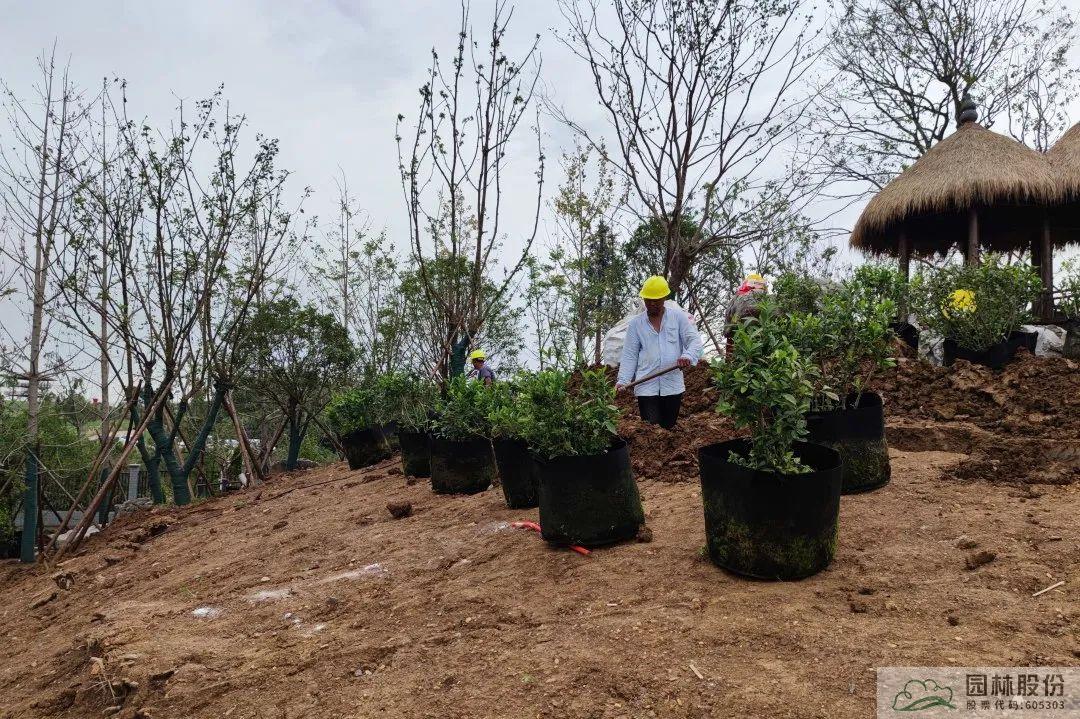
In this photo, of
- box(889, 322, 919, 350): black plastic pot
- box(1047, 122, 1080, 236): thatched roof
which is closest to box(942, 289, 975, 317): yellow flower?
box(889, 322, 919, 350): black plastic pot

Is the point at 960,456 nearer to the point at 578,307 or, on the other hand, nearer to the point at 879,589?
the point at 879,589

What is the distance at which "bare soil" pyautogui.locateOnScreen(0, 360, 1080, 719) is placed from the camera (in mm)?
1929

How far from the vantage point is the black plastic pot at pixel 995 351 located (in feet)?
21.0

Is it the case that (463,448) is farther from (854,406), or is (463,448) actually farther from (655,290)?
(854,406)

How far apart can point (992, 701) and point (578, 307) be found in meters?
16.0

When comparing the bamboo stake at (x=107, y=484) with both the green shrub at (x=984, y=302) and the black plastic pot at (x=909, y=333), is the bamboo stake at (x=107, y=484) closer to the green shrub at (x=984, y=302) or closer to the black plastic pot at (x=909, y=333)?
the green shrub at (x=984, y=302)

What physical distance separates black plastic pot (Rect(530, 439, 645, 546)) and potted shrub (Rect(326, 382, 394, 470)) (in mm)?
5444

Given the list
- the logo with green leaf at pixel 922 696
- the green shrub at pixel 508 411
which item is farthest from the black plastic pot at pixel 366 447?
the logo with green leaf at pixel 922 696

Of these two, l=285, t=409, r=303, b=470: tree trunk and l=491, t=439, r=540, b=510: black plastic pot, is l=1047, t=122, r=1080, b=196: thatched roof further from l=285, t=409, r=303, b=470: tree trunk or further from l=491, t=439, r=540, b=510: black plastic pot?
l=285, t=409, r=303, b=470: tree trunk

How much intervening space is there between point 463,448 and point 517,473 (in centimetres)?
96

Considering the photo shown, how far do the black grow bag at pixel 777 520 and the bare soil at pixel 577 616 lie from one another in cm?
8

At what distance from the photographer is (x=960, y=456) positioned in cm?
413

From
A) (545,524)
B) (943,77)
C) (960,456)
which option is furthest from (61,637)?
(943,77)

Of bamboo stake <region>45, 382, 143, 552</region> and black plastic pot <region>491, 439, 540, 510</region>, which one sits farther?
bamboo stake <region>45, 382, 143, 552</region>
